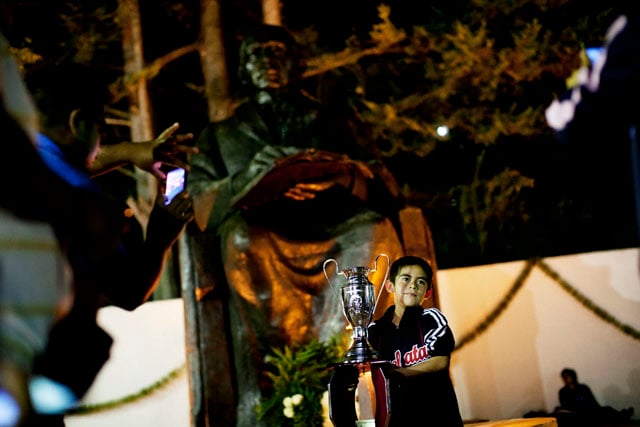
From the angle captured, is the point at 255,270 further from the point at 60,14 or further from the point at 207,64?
the point at 60,14

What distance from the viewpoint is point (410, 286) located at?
3877 millimetres

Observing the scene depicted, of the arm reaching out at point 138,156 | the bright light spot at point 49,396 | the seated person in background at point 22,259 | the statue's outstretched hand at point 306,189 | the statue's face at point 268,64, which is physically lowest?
the bright light spot at point 49,396

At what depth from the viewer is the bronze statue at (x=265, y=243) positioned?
205 inches

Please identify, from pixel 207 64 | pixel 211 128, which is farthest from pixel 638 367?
pixel 207 64

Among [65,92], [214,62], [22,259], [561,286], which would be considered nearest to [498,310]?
[561,286]

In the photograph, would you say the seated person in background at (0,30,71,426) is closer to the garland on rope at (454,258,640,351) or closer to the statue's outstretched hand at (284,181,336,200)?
the statue's outstretched hand at (284,181,336,200)

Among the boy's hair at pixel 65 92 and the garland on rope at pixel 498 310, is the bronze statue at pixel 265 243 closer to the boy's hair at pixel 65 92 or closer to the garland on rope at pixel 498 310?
the garland on rope at pixel 498 310

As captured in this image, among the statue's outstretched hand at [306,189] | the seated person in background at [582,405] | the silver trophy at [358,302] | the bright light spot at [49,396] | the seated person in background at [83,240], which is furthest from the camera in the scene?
the seated person in background at [582,405]

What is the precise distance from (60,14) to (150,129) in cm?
190

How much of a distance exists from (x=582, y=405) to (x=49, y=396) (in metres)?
5.94

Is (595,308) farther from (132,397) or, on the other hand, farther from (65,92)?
(65,92)

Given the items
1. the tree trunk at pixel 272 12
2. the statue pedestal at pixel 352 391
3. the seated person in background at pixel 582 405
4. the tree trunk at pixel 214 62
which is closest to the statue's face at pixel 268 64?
the statue pedestal at pixel 352 391

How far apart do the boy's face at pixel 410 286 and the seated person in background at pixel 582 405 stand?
313 centimetres

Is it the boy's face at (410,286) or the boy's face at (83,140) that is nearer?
the boy's face at (83,140)
